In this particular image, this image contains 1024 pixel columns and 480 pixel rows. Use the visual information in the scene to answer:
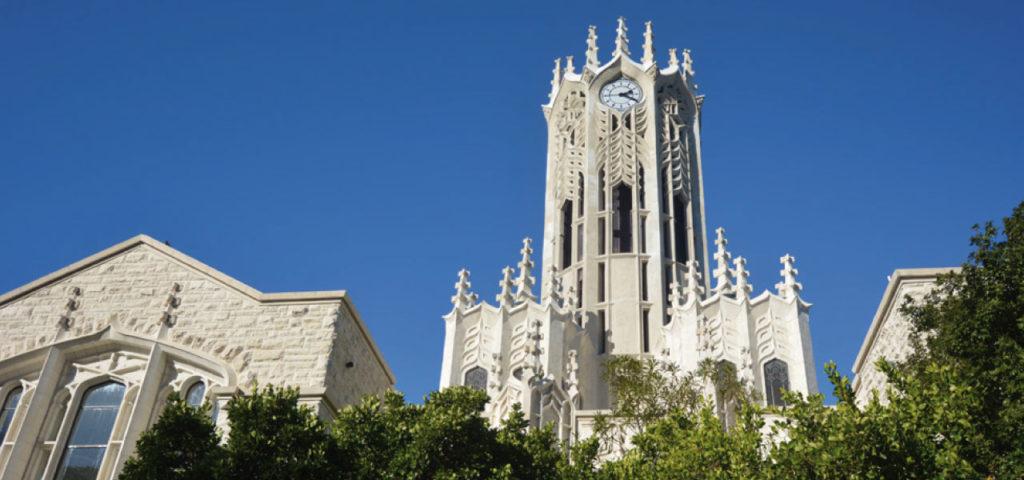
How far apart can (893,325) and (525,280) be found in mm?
27680

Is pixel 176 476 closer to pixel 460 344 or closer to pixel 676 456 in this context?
pixel 676 456

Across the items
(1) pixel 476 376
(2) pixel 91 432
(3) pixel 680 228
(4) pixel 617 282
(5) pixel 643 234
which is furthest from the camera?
(3) pixel 680 228

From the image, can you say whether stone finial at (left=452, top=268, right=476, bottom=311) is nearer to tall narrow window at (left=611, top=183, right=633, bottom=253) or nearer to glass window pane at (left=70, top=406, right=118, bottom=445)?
tall narrow window at (left=611, top=183, right=633, bottom=253)

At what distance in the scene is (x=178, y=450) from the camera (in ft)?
39.8

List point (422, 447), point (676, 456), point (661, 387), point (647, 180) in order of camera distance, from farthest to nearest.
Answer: point (647, 180) < point (661, 387) < point (676, 456) < point (422, 447)

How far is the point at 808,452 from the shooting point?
37.7ft

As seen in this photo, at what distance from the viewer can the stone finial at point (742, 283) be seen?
4053cm

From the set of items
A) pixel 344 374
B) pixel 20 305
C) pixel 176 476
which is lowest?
pixel 176 476

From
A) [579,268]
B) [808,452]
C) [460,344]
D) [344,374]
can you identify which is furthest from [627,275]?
[808,452]

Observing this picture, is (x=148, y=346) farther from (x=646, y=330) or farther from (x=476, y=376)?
(x=646, y=330)

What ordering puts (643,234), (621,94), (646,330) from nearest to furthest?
(646,330) → (643,234) → (621,94)

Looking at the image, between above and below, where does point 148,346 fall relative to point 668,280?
below

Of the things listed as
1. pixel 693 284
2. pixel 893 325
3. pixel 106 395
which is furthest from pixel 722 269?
pixel 106 395

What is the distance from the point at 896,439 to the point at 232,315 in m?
10.1
